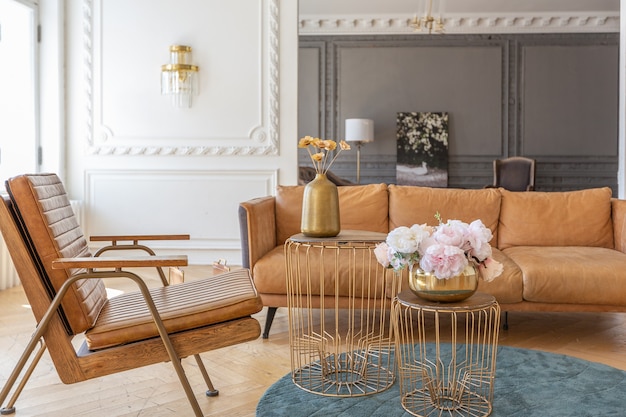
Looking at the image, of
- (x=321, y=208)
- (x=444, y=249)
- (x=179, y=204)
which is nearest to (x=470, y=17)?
(x=179, y=204)

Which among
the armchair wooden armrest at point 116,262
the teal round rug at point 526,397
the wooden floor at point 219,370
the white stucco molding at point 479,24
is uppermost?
the white stucco molding at point 479,24

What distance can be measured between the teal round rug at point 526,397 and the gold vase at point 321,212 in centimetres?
61

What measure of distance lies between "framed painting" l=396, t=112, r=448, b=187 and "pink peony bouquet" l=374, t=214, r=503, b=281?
6310 mm

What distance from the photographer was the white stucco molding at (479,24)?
8.24m

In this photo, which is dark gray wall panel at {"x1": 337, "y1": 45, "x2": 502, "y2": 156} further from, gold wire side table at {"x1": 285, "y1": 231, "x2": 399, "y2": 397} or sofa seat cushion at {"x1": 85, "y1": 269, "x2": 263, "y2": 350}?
sofa seat cushion at {"x1": 85, "y1": 269, "x2": 263, "y2": 350}

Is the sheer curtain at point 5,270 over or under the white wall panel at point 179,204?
under

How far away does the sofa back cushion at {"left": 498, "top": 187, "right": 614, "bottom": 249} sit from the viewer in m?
3.68

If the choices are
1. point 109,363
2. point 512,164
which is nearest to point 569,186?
point 512,164

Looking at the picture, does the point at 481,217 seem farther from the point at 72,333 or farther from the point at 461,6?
the point at 461,6

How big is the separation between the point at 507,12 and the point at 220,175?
4910 mm

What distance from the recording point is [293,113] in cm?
541

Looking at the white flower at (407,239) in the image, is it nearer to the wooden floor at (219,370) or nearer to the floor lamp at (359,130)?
the wooden floor at (219,370)

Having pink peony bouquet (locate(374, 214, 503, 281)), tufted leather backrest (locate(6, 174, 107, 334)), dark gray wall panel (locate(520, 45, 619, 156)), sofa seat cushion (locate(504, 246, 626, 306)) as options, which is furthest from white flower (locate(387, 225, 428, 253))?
dark gray wall panel (locate(520, 45, 619, 156))

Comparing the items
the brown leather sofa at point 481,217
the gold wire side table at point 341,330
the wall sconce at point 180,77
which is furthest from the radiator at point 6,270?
Result: the gold wire side table at point 341,330
